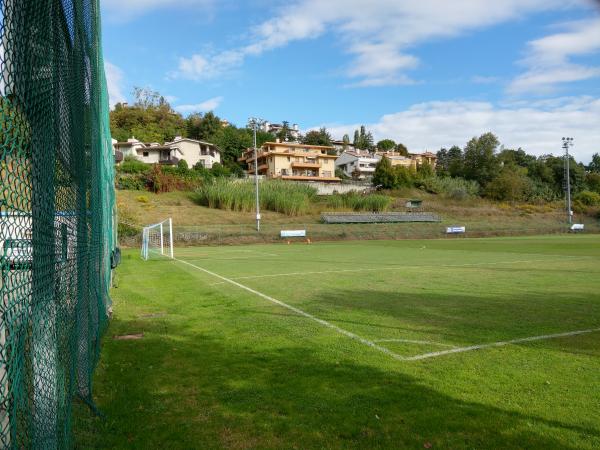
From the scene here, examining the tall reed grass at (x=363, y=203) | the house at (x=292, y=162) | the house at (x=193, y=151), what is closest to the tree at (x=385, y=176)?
the house at (x=292, y=162)

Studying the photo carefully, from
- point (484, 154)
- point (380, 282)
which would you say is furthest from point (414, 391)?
point (484, 154)

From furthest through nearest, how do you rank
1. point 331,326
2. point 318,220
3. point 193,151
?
point 193,151
point 318,220
point 331,326

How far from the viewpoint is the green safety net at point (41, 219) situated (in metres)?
1.99

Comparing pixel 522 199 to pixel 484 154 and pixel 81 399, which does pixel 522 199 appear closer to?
pixel 484 154

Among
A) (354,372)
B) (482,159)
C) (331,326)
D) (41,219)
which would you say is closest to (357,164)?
(482,159)

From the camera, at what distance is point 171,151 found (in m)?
82.7

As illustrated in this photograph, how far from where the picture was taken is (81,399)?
4.80 metres

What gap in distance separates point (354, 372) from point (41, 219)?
13.2 ft

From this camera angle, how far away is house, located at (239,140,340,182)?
93.4m

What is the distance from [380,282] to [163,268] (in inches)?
371

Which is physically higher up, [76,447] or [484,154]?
[484,154]

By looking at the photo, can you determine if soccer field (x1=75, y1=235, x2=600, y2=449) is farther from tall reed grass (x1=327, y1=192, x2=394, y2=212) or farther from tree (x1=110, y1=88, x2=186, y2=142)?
tree (x1=110, y1=88, x2=186, y2=142)

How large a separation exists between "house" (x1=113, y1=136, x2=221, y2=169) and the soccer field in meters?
73.4

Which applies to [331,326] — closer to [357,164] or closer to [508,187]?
[508,187]
